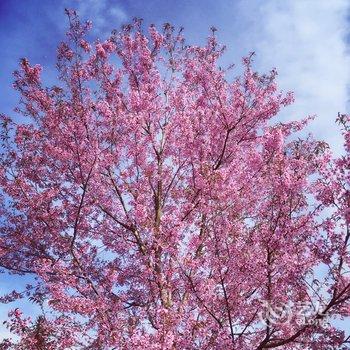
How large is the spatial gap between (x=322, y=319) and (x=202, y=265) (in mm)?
3160

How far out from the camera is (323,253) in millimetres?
8523

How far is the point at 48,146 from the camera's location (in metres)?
13.4

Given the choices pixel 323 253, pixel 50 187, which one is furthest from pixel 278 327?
pixel 50 187

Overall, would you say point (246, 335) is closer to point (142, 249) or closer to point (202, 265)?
point (202, 265)

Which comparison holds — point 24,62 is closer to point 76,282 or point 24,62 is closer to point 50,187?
point 50,187

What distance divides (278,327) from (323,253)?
184 centimetres

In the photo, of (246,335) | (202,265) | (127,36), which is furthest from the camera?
(127,36)

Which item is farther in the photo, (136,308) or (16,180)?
(136,308)

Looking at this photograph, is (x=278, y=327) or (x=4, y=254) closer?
(x=278, y=327)

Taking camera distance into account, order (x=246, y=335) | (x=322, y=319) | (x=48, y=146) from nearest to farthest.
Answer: (x=322, y=319) < (x=246, y=335) < (x=48, y=146)

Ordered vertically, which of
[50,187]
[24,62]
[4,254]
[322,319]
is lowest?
[322,319]

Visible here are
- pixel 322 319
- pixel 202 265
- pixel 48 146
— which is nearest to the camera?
pixel 322 319

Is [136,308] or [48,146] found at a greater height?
[48,146]

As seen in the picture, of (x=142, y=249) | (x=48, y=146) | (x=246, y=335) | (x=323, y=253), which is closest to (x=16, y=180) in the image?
(x=48, y=146)
